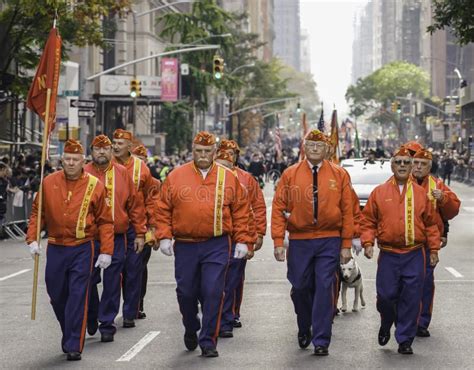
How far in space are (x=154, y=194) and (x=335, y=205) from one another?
2438 mm

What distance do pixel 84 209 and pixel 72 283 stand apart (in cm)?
63

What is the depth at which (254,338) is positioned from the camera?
1203 centimetres

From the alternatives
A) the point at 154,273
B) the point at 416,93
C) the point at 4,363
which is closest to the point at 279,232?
the point at 4,363

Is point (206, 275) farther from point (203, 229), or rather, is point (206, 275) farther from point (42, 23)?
point (42, 23)

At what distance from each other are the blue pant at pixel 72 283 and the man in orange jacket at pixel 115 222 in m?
0.96

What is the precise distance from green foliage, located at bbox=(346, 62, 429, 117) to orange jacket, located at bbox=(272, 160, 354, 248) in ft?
458

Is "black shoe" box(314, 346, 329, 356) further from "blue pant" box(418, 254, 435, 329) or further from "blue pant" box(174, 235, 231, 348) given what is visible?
"blue pant" box(418, 254, 435, 329)

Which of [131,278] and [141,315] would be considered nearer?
[131,278]

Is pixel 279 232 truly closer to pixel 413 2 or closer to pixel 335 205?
pixel 335 205

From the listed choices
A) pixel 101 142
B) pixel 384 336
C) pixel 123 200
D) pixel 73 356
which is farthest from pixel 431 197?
pixel 73 356

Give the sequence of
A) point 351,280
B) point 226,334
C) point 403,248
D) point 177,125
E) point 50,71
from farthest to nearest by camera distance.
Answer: point 177,125 → point 351,280 → point 50,71 → point 226,334 → point 403,248

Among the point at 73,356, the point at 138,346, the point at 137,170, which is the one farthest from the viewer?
the point at 137,170

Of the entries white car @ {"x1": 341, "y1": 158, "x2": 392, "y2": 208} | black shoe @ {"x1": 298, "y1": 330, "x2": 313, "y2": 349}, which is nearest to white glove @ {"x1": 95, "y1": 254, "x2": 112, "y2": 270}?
black shoe @ {"x1": 298, "y1": 330, "x2": 313, "y2": 349}

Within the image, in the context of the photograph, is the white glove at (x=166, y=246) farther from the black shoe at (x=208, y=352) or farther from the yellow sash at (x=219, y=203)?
the black shoe at (x=208, y=352)
